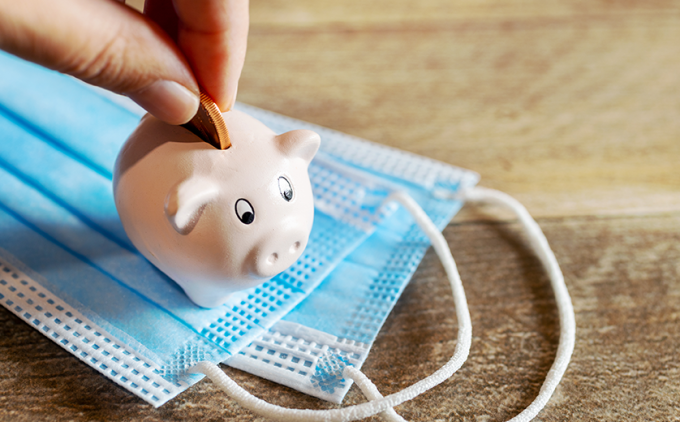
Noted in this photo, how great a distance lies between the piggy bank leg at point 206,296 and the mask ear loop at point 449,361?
0.20 feet

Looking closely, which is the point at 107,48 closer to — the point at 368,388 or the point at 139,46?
the point at 139,46

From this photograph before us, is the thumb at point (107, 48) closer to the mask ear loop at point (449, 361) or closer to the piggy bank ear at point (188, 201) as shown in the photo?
the piggy bank ear at point (188, 201)

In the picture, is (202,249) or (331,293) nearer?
(202,249)

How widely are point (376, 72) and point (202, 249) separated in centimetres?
62

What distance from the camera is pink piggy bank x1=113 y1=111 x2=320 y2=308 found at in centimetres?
43

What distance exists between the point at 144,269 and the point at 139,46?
23 centimetres

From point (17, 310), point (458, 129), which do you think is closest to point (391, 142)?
point (458, 129)

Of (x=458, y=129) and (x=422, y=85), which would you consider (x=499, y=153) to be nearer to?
(x=458, y=129)

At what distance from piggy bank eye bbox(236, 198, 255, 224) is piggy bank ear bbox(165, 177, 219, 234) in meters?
0.02

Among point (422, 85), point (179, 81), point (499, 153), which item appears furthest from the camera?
point (422, 85)

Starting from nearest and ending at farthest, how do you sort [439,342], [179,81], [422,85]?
1. [179,81]
2. [439,342]
3. [422,85]

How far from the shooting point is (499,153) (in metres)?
0.80

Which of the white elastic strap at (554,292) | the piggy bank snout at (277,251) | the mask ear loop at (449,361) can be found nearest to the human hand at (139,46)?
the piggy bank snout at (277,251)

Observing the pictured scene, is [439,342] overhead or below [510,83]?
below
